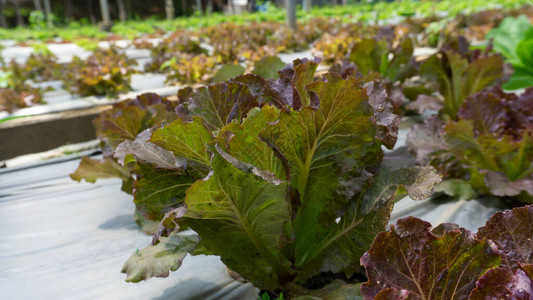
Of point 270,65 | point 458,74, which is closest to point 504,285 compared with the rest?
point 270,65

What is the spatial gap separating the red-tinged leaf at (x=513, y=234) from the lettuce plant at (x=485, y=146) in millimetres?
946

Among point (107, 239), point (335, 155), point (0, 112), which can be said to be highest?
point (335, 155)

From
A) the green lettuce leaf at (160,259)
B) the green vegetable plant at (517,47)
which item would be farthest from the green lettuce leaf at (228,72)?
the green vegetable plant at (517,47)

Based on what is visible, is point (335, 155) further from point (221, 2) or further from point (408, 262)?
point (221, 2)

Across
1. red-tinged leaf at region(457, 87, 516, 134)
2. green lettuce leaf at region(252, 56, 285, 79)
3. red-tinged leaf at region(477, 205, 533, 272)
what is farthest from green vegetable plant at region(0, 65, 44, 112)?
red-tinged leaf at region(477, 205, 533, 272)

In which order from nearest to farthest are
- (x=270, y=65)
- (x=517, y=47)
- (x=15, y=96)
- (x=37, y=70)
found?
(x=270, y=65) < (x=517, y=47) < (x=15, y=96) < (x=37, y=70)

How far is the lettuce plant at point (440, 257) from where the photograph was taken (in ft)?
2.29

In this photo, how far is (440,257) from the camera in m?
0.71

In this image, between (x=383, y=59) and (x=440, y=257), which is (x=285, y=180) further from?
(x=383, y=59)

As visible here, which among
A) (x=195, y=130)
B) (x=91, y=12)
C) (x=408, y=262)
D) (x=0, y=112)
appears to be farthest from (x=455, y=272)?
(x=91, y=12)

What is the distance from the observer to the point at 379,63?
2.62m

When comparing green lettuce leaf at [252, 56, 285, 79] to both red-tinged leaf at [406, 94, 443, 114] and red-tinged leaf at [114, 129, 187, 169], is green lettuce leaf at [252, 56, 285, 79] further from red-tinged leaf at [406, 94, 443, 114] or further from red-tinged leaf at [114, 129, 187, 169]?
red-tinged leaf at [406, 94, 443, 114]

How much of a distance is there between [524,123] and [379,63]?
41.4 inches

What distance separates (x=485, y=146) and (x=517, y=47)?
4.92ft
